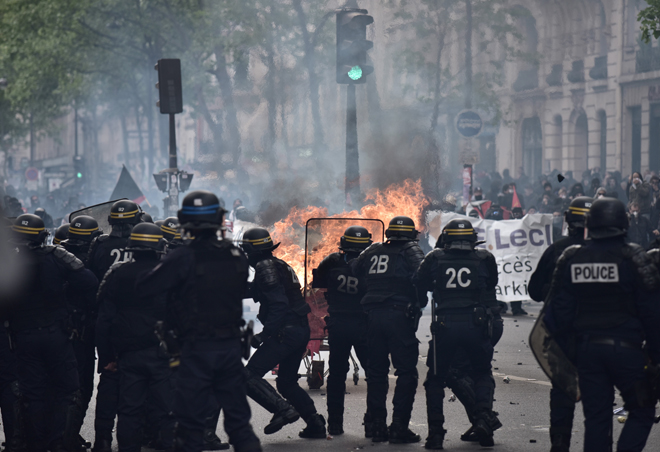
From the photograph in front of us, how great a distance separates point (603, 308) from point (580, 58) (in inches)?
1123

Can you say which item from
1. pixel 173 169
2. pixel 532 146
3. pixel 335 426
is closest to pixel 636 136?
pixel 532 146

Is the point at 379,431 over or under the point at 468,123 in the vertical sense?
under

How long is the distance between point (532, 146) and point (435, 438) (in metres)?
30.3

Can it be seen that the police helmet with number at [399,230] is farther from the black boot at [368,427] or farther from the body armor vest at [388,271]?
the black boot at [368,427]

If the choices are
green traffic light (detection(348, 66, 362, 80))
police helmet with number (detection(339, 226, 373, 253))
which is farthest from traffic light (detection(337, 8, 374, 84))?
police helmet with number (detection(339, 226, 373, 253))

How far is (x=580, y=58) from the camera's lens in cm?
3250

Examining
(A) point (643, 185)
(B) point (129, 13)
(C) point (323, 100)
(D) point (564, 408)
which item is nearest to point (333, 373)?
(D) point (564, 408)

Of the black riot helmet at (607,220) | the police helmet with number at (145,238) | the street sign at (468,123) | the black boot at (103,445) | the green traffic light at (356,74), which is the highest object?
the green traffic light at (356,74)

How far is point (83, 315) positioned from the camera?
7.29 meters

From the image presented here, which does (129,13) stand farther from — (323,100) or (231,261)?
(231,261)

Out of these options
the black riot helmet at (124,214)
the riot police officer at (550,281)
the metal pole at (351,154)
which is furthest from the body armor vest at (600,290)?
the metal pole at (351,154)

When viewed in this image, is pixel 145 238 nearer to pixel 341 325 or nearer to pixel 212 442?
pixel 212 442

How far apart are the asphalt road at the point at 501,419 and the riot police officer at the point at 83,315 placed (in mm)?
486

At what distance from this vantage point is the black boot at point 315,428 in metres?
7.47
